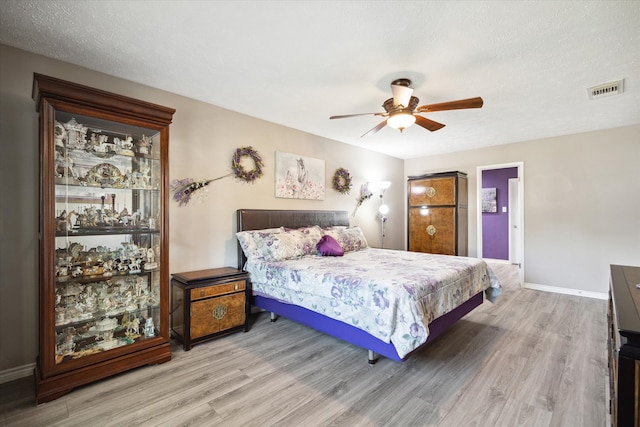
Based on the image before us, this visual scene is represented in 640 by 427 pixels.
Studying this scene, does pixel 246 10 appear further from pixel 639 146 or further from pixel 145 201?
pixel 639 146

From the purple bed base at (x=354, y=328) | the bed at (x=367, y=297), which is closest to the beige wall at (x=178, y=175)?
the bed at (x=367, y=297)

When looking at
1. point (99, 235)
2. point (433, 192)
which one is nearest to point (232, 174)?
point (99, 235)

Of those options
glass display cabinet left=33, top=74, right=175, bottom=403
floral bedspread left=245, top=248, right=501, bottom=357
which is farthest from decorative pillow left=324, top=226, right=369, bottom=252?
glass display cabinet left=33, top=74, right=175, bottom=403

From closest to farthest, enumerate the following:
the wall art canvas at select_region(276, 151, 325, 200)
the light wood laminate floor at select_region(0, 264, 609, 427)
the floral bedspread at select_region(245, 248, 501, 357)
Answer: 1. the light wood laminate floor at select_region(0, 264, 609, 427)
2. the floral bedspread at select_region(245, 248, 501, 357)
3. the wall art canvas at select_region(276, 151, 325, 200)

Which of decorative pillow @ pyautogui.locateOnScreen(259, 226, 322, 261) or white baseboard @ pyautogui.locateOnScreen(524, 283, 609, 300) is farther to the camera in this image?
white baseboard @ pyautogui.locateOnScreen(524, 283, 609, 300)

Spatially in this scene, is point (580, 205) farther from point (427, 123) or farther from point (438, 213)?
point (427, 123)

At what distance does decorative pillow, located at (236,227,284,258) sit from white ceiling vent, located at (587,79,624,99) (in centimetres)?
372

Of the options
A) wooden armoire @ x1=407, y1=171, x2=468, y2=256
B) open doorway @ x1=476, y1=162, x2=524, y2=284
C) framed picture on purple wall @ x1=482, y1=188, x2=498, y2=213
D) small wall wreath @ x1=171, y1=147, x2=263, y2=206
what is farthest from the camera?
framed picture on purple wall @ x1=482, y1=188, x2=498, y2=213

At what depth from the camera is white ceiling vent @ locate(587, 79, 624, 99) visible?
8.93 feet

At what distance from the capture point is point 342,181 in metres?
4.90

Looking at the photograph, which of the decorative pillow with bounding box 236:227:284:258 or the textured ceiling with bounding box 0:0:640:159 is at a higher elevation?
the textured ceiling with bounding box 0:0:640:159

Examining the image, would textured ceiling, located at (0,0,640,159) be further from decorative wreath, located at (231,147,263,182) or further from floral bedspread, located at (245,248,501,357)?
floral bedspread, located at (245,248,501,357)

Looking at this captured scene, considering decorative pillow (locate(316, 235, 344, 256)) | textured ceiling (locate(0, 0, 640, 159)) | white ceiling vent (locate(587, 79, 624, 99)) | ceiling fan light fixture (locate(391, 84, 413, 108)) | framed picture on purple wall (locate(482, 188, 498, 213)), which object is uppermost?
textured ceiling (locate(0, 0, 640, 159))

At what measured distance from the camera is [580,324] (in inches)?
127
